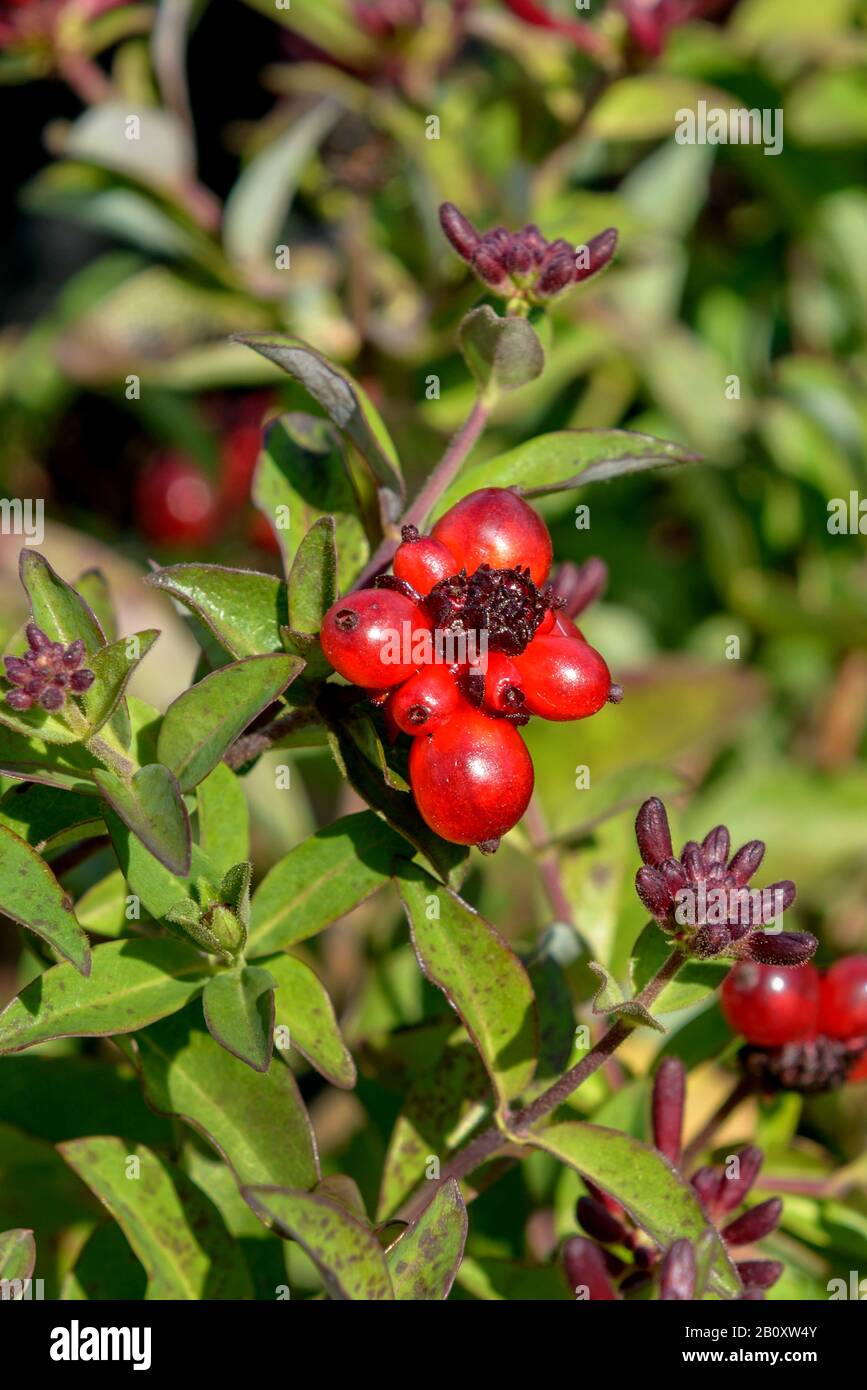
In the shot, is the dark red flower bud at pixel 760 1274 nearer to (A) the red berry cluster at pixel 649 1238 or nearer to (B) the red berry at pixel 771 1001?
(A) the red berry cluster at pixel 649 1238

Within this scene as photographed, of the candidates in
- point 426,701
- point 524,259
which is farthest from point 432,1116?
point 524,259

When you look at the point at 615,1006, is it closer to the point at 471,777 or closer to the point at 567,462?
the point at 471,777

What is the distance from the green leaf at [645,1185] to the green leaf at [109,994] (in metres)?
0.30

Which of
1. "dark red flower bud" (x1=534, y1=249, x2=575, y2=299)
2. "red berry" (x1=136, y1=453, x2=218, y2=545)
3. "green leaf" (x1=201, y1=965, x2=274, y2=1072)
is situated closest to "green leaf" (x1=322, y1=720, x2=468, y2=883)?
"green leaf" (x1=201, y1=965, x2=274, y2=1072)

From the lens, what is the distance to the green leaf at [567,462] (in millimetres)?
1058

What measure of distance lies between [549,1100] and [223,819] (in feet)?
1.06

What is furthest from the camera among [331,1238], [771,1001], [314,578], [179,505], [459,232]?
[179,505]

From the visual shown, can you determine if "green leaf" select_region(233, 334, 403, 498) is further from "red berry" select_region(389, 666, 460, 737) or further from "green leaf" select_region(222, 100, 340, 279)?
"green leaf" select_region(222, 100, 340, 279)

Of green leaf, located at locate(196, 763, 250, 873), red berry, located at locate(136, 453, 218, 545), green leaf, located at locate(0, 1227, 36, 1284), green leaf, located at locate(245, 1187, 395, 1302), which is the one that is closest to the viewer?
green leaf, located at locate(245, 1187, 395, 1302)

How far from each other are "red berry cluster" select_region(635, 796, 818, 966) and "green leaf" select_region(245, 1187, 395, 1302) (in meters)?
0.28

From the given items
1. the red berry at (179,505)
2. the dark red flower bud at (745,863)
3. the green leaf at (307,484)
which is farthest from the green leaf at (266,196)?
the dark red flower bud at (745,863)

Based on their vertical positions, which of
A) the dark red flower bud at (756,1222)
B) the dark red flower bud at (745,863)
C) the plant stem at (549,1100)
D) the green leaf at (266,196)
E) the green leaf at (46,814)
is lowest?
the dark red flower bud at (756,1222)

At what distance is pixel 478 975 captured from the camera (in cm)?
106

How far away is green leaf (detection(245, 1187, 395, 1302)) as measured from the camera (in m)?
0.84
